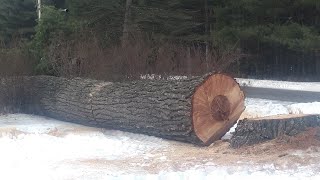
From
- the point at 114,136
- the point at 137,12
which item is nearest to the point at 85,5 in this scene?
the point at 137,12

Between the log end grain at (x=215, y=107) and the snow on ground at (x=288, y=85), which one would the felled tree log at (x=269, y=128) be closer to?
the log end grain at (x=215, y=107)

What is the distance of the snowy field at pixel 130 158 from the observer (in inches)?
282

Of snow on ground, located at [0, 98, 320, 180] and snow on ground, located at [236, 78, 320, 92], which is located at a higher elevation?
snow on ground, located at [0, 98, 320, 180]

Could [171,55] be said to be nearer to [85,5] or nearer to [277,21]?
[277,21]

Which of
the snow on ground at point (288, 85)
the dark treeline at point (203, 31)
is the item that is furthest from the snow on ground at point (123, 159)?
the snow on ground at point (288, 85)

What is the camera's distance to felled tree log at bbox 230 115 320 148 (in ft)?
27.9

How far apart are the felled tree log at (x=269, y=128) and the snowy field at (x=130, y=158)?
0.73ft

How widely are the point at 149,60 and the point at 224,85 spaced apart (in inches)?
260

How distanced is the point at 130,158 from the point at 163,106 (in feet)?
5.50

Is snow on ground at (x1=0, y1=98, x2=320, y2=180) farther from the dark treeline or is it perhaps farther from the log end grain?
the dark treeline

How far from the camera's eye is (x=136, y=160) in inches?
327

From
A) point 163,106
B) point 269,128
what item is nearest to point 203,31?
point 163,106

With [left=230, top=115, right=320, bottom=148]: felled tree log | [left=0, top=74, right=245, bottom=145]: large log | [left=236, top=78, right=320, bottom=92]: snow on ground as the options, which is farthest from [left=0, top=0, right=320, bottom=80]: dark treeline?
[left=230, top=115, right=320, bottom=148]: felled tree log

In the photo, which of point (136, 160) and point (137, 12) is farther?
point (137, 12)
